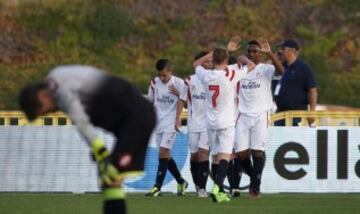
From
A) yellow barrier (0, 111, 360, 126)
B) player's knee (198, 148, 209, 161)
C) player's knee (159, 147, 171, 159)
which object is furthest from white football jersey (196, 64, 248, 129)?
yellow barrier (0, 111, 360, 126)

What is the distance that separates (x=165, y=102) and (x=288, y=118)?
235 centimetres

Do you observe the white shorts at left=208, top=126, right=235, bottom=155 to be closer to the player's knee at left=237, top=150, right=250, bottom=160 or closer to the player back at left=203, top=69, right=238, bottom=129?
the player back at left=203, top=69, right=238, bottom=129

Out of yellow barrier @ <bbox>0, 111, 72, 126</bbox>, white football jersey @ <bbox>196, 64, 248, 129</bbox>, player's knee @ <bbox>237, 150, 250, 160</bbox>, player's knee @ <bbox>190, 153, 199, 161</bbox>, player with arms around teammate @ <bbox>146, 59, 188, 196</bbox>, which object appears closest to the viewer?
white football jersey @ <bbox>196, 64, 248, 129</bbox>

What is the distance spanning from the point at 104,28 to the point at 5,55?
350 cm

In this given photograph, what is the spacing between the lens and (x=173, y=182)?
73.1 ft

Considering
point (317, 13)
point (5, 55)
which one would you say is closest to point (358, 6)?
point (317, 13)

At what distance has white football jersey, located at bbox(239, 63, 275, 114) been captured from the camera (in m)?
19.6


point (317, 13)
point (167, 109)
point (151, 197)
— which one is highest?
point (317, 13)

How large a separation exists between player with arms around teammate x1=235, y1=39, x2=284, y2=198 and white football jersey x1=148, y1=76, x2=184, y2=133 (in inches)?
69.6

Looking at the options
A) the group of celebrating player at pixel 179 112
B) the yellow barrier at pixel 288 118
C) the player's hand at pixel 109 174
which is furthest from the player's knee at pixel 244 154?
the player's hand at pixel 109 174

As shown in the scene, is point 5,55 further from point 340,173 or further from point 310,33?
point 340,173

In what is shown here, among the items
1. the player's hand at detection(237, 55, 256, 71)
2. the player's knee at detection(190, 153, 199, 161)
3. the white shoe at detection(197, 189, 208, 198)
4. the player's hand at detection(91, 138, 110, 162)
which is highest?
the player's hand at detection(237, 55, 256, 71)

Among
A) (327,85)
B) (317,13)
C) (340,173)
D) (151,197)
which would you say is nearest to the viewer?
(151,197)

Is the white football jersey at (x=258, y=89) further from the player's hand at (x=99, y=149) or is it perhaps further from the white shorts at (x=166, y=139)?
the player's hand at (x=99, y=149)
